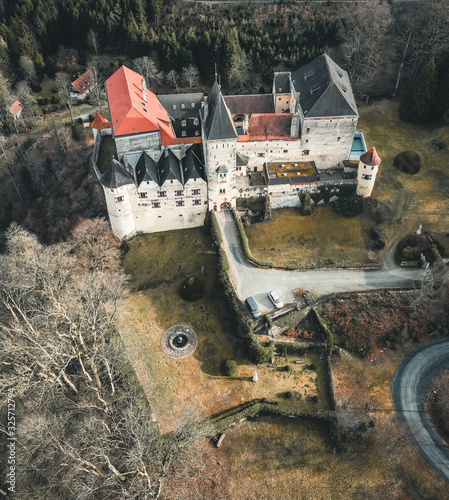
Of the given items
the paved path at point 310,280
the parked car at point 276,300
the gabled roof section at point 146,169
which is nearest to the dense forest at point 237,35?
the gabled roof section at point 146,169

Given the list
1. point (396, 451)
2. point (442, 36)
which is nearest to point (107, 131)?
point (442, 36)

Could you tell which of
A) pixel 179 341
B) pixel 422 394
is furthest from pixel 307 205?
pixel 422 394

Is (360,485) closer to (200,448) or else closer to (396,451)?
(396,451)

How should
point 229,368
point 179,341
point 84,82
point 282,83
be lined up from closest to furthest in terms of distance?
point 229,368
point 179,341
point 282,83
point 84,82

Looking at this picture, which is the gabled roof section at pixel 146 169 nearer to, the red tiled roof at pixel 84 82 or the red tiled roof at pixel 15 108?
the red tiled roof at pixel 84 82

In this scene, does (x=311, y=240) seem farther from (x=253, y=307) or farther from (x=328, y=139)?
(x=328, y=139)

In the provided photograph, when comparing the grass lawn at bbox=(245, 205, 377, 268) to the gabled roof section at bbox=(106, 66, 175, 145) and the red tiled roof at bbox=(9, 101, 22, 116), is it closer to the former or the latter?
the gabled roof section at bbox=(106, 66, 175, 145)
